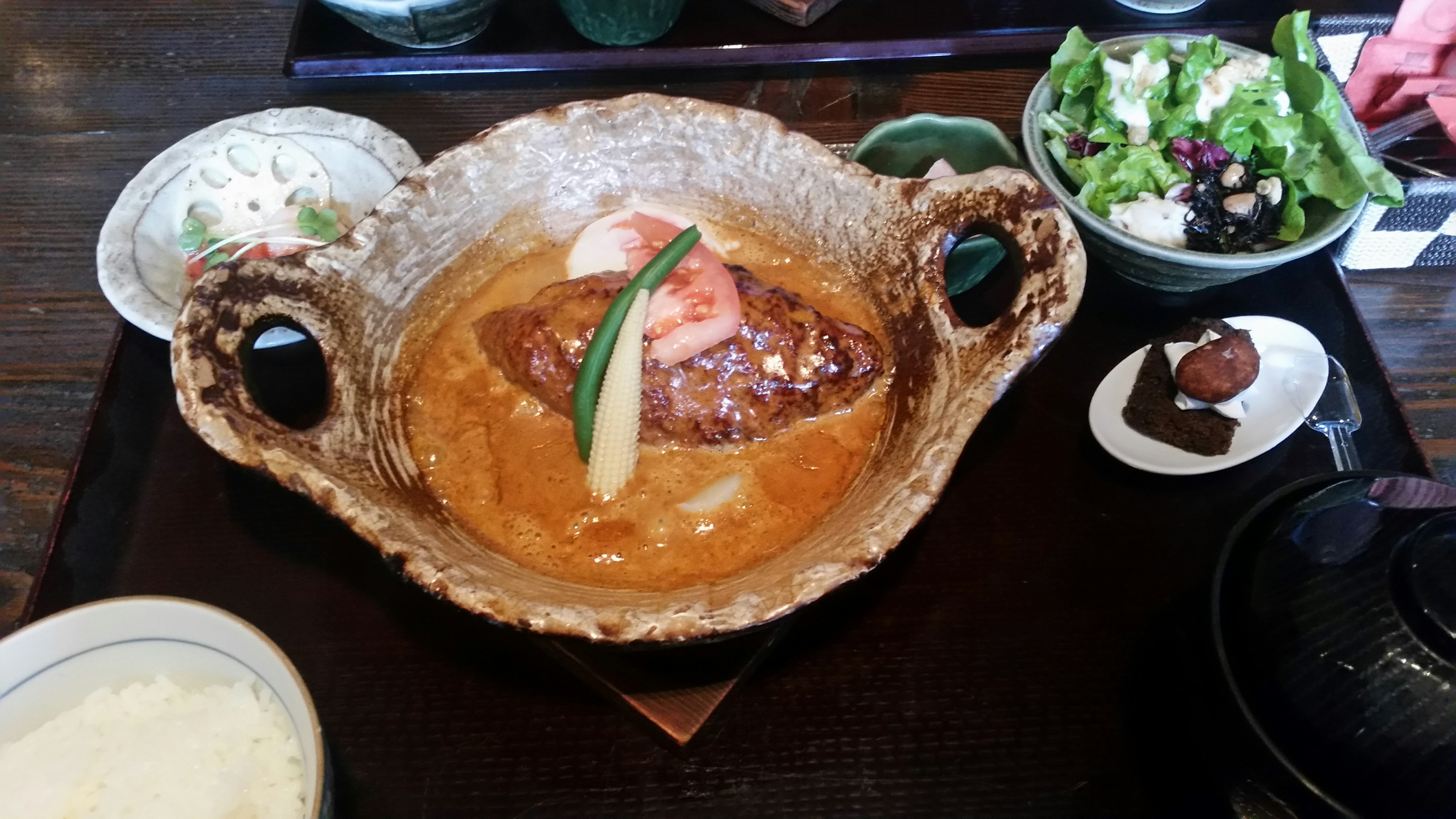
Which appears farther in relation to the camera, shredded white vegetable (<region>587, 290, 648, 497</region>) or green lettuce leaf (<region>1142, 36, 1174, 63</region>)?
green lettuce leaf (<region>1142, 36, 1174, 63</region>)

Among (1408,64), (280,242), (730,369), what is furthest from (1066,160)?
(280,242)

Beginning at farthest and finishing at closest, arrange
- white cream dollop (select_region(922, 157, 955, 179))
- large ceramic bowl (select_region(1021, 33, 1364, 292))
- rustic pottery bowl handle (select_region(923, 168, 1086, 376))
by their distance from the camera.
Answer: white cream dollop (select_region(922, 157, 955, 179)), large ceramic bowl (select_region(1021, 33, 1364, 292)), rustic pottery bowl handle (select_region(923, 168, 1086, 376))

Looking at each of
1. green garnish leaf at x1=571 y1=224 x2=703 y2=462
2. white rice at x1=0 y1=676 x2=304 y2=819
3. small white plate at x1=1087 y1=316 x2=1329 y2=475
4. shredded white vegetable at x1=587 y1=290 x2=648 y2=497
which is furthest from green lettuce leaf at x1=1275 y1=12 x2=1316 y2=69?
white rice at x1=0 y1=676 x2=304 y2=819

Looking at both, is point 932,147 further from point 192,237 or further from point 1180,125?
point 192,237

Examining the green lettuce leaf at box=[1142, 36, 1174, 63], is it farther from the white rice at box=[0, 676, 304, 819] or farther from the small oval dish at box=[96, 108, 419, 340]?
the white rice at box=[0, 676, 304, 819]

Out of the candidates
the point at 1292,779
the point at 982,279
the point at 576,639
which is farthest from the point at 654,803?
the point at 982,279

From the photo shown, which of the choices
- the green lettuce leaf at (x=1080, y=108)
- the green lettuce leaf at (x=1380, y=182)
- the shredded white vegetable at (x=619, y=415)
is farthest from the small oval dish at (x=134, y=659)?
the green lettuce leaf at (x=1380, y=182)

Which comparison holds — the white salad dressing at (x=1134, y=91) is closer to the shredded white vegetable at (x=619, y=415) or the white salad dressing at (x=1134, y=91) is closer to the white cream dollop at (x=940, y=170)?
the white cream dollop at (x=940, y=170)
